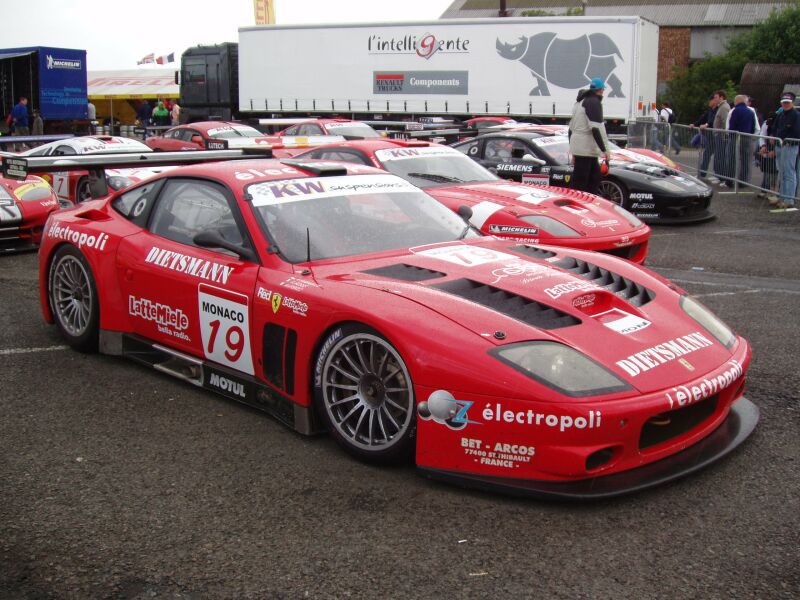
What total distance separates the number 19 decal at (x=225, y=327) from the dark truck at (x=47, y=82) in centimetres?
2574

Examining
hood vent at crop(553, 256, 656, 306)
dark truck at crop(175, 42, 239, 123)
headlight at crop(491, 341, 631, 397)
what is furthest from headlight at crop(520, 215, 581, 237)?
dark truck at crop(175, 42, 239, 123)

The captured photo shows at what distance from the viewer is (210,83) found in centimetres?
2945

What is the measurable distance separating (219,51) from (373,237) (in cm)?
2639

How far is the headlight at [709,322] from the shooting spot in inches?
166

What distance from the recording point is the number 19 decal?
176 inches

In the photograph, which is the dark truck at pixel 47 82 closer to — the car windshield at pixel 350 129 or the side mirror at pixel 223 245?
the car windshield at pixel 350 129

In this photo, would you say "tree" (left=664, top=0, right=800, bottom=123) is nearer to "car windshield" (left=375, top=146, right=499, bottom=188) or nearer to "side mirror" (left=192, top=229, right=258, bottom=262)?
"car windshield" (left=375, top=146, right=499, bottom=188)

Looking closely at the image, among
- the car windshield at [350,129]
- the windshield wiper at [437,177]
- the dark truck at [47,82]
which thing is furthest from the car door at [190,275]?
the dark truck at [47,82]

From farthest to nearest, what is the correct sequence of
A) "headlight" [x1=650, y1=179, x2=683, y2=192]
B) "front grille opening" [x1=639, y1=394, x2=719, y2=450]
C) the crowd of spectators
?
the crowd of spectators → "headlight" [x1=650, y1=179, x2=683, y2=192] → "front grille opening" [x1=639, y1=394, x2=719, y2=450]

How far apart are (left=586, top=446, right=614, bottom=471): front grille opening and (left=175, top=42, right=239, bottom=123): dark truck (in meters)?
27.2

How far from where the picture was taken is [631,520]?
341cm

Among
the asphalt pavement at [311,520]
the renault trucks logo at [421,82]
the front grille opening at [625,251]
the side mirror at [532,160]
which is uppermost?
the renault trucks logo at [421,82]

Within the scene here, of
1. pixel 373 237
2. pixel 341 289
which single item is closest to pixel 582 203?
pixel 373 237

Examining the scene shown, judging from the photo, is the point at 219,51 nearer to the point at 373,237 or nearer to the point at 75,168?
the point at 75,168
